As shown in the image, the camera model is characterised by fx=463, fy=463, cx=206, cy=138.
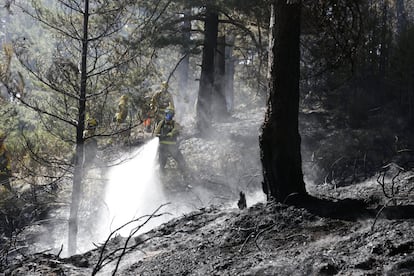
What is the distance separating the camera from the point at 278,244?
443 centimetres

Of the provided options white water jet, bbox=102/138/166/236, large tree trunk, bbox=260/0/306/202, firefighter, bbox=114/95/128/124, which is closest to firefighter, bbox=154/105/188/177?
white water jet, bbox=102/138/166/236

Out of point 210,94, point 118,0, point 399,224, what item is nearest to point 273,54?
point 399,224

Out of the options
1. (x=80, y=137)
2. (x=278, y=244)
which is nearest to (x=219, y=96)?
(x=80, y=137)

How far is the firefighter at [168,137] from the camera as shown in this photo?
12031 millimetres

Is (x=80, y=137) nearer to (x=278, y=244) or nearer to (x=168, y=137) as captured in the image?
(x=168, y=137)

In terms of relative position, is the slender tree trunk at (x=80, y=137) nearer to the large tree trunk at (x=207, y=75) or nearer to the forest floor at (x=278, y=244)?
the forest floor at (x=278, y=244)

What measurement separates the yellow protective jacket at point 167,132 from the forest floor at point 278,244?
5861 millimetres

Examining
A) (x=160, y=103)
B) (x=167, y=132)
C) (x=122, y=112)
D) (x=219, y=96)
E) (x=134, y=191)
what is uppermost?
(x=219, y=96)

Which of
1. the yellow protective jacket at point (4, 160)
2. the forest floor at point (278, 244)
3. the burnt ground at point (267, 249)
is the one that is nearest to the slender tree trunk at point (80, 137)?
the forest floor at point (278, 244)

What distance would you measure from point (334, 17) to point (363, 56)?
31.5 feet

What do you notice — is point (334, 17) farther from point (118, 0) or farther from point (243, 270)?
point (118, 0)

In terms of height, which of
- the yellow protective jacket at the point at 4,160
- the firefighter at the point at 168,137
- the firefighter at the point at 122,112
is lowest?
the yellow protective jacket at the point at 4,160

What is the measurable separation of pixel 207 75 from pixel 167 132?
182 inches

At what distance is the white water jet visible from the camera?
1220 cm
